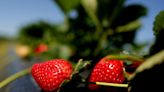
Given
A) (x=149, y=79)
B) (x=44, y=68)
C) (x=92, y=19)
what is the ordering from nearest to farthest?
(x=149, y=79) → (x=44, y=68) → (x=92, y=19)

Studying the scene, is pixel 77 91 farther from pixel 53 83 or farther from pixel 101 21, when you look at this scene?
pixel 101 21

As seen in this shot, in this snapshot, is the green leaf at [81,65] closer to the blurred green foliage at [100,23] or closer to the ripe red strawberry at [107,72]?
the ripe red strawberry at [107,72]

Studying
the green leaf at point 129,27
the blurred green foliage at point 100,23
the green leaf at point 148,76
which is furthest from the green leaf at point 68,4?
the green leaf at point 148,76

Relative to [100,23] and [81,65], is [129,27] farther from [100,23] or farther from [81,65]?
[81,65]

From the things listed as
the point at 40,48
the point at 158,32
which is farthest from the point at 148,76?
the point at 40,48

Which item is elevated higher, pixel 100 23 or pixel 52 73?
pixel 100 23

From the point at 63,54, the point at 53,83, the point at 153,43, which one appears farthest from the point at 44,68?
the point at 63,54
